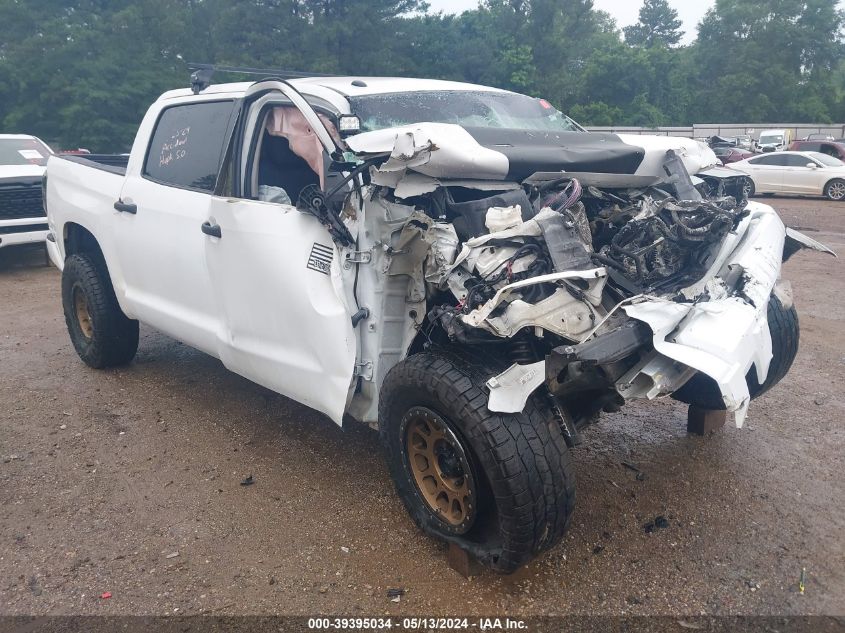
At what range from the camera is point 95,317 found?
16.6 feet

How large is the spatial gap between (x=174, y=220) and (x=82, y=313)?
1.82m

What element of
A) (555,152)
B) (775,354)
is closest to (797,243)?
(775,354)

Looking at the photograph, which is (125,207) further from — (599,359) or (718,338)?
(718,338)

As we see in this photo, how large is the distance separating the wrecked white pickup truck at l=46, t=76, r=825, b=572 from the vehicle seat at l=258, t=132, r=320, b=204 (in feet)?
0.04

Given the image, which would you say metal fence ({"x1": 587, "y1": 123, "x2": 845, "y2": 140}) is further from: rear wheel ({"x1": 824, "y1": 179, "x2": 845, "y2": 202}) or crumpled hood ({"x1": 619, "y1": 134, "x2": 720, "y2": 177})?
crumpled hood ({"x1": 619, "y1": 134, "x2": 720, "y2": 177})

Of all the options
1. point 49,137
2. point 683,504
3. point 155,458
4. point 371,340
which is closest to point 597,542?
point 683,504

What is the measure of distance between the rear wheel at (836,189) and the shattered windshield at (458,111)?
53.4 ft

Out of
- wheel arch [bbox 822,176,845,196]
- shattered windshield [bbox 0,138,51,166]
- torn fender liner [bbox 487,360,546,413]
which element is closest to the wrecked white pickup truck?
torn fender liner [bbox 487,360,546,413]

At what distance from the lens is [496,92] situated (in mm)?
4391

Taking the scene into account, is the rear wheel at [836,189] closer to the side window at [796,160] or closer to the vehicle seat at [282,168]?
the side window at [796,160]

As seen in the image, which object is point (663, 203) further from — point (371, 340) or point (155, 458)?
point (155, 458)

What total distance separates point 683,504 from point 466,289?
1.57 metres

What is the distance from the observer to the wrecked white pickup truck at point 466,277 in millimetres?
2615

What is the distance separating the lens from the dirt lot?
9.20 feet
